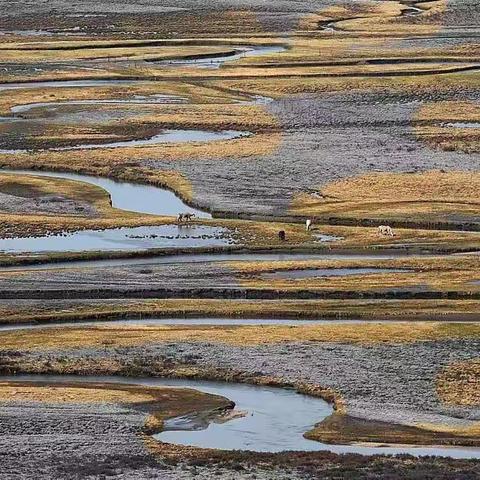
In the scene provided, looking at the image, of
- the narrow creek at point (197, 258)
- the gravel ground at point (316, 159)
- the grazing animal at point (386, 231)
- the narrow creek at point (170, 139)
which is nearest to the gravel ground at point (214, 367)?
the narrow creek at point (197, 258)

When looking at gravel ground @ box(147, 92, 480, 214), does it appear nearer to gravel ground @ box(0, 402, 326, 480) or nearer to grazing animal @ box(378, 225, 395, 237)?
grazing animal @ box(378, 225, 395, 237)

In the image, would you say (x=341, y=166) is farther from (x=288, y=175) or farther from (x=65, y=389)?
(x=65, y=389)

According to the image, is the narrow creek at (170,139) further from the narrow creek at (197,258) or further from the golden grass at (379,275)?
the golden grass at (379,275)

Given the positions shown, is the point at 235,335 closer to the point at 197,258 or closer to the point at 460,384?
the point at 460,384

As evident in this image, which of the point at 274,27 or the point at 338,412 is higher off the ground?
the point at 274,27

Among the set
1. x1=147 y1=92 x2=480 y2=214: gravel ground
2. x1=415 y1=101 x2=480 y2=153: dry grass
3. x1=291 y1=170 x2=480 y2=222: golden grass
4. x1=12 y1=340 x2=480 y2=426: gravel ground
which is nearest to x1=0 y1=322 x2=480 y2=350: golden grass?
x1=12 y1=340 x2=480 y2=426: gravel ground

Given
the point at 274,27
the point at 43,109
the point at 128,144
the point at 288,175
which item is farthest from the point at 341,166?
the point at 274,27

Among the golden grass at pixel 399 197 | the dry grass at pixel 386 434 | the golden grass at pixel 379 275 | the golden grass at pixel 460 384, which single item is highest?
the golden grass at pixel 399 197
